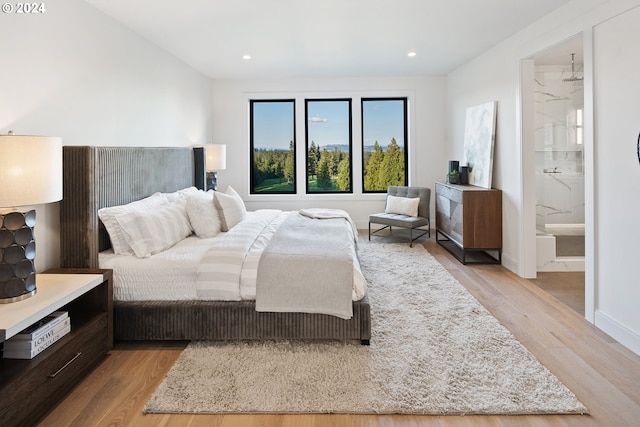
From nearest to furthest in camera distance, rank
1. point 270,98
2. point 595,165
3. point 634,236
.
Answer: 1. point 634,236
2. point 595,165
3. point 270,98

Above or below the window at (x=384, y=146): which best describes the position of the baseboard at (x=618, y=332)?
below

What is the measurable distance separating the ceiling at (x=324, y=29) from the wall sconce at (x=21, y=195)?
73.4 inches

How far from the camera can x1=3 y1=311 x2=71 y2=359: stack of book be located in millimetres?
1955

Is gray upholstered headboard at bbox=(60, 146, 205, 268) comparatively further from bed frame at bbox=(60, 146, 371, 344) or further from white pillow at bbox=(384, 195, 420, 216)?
white pillow at bbox=(384, 195, 420, 216)

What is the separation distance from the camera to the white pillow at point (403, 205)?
606cm

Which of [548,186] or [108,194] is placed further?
[548,186]

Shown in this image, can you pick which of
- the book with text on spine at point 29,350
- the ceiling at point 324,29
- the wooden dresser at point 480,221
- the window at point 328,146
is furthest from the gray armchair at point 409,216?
the book with text on spine at point 29,350

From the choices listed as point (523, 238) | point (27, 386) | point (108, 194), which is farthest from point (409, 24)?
point (27, 386)

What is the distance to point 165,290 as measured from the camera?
277 cm

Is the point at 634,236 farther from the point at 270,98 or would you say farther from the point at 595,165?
the point at 270,98

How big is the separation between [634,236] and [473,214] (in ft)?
7.02

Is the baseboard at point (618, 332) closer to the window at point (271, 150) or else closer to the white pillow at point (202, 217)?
the white pillow at point (202, 217)

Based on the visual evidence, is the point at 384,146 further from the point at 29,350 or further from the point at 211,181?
the point at 29,350

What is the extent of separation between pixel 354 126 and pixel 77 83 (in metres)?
4.60
